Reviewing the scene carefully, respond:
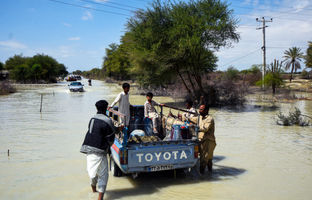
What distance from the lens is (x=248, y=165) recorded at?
742 centimetres

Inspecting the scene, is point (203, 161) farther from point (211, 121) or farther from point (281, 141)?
point (281, 141)

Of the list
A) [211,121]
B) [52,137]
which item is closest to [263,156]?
[211,121]

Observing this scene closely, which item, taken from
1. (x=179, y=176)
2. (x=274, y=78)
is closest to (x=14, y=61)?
(x=274, y=78)

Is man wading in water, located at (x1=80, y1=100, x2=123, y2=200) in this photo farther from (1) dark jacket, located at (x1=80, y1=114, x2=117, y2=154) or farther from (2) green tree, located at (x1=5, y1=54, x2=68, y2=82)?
(2) green tree, located at (x1=5, y1=54, x2=68, y2=82)

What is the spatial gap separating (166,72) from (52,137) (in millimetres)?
13283

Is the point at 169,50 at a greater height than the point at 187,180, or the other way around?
the point at 169,50

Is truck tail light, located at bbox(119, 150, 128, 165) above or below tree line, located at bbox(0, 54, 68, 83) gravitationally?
below

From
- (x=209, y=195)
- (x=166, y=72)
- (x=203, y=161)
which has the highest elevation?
(x=166, y=72)

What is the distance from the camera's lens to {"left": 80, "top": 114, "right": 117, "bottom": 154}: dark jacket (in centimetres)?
474

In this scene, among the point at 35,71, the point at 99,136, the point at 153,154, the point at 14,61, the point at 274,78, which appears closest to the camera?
the point at 99,136

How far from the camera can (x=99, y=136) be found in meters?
4.73

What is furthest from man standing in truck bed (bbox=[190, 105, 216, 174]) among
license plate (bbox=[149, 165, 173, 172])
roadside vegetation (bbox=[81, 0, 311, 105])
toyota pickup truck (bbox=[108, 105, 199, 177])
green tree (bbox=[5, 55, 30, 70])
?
green tree (bbox=[5, 55, 30, 70])

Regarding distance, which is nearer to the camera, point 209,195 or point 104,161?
point 104,161

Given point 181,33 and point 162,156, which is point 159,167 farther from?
point 181,33
